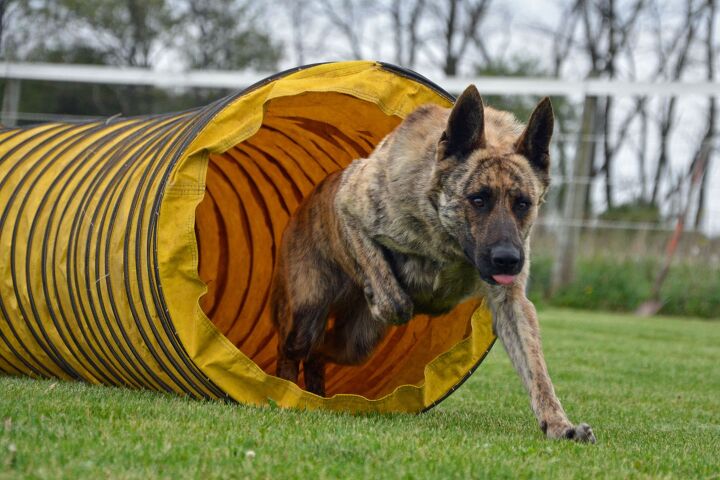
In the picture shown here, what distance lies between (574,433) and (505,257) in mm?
775

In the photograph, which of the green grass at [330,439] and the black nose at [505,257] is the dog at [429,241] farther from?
the green grass at [330,439]

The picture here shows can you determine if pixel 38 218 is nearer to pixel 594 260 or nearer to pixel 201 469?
pixel 201 469

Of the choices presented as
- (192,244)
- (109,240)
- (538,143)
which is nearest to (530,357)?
(538,143)

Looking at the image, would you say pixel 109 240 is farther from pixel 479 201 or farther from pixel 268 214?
pixel 268 214

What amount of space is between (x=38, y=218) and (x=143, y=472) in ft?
9.88

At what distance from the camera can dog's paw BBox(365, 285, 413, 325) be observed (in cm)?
471

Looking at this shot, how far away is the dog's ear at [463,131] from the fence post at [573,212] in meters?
12.2

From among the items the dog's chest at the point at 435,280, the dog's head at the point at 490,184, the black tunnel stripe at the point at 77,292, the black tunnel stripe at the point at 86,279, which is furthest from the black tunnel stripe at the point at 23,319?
the dog's head at the point at 490,184

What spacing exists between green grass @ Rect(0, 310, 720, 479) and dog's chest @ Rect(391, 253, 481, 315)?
1.90 feet

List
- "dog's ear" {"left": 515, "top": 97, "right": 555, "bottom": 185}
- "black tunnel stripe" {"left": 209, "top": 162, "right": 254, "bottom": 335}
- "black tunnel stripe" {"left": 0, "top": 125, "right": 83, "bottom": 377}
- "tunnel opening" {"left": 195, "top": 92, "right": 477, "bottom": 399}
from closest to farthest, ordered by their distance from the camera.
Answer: "dog's ear" {"left": 515, "top": 97, "right": 555, "bottom": 185} → "black tunnel stripe" {"left": 0, "top": 125, "right": 83, "bottom": 377} → "tunnel opening" {"left": 195, "top": 92, "right": 477, "bottom": 399} → "black tunnel stripe" {"left": 209, "top": 162, "right": 254, "bottom": 335}

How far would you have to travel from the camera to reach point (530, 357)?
442 centimetres

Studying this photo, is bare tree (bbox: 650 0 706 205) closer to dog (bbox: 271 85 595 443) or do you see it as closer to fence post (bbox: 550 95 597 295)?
fence post (bbox: 550 95 597 295)

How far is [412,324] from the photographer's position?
243 inches

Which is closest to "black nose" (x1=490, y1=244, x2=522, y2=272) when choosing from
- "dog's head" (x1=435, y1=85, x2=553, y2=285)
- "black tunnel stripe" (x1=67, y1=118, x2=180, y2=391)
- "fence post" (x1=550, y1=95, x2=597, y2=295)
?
"dog's head" (x1=435, y1=85, x2=553, y2=285)
